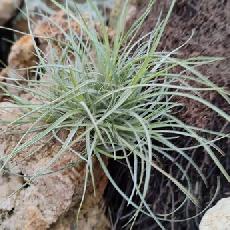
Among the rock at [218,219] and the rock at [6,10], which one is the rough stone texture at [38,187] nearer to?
the rock at [218,219]

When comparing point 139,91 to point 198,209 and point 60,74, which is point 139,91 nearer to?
point 60,74

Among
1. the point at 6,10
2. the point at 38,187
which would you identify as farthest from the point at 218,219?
the point at 6,10

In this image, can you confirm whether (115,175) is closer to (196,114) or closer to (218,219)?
(196,114)

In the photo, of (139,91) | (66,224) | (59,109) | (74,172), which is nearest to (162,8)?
(139,91)

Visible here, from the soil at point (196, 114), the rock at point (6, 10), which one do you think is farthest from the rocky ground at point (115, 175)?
the rock at point (6, 10)

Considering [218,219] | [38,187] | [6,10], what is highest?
[6,10]

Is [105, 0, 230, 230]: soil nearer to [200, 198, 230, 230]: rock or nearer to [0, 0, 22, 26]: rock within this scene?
[200, 198, 230, 230]: rock
